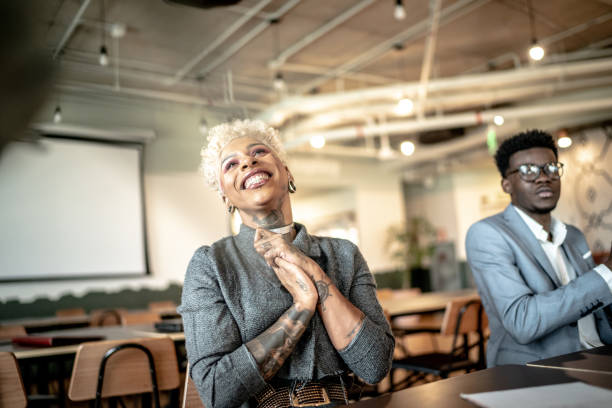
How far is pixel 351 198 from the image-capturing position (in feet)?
37.0

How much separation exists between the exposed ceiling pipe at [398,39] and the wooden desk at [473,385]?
5.40m

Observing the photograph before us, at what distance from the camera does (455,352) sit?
11.1 feet

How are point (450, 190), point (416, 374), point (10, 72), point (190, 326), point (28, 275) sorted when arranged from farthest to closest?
point (450, 190) → point (28, 275) → point (416, 374) → point (190, 326) → point (10, 72)

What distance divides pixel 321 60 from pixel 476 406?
22.1 feet

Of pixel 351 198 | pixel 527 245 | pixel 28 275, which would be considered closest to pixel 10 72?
pixel 527 245

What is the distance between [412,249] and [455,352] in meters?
7.47

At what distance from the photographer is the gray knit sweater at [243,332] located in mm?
1192

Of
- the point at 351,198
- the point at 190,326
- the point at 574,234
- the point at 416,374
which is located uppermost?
the point at 351,198

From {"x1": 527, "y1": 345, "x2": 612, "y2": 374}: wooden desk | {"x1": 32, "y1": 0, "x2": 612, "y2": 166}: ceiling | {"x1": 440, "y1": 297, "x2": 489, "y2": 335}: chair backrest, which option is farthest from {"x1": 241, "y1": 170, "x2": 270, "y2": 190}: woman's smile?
{"x1": 32, "y1": 0, "x2": 612, "y2": 166}: ceiling

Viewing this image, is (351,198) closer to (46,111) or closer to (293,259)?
(293,259)

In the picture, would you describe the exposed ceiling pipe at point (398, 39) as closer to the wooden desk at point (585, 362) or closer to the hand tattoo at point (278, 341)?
the wooden desk at point (585, 362)

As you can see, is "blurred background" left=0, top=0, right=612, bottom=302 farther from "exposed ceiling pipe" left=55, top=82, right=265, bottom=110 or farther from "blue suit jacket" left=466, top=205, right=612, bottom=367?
"blue suit jacket" left=466, top=205, right=612, bottom=367

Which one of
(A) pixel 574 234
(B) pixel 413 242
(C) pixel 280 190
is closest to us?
(C) pixel 280 190

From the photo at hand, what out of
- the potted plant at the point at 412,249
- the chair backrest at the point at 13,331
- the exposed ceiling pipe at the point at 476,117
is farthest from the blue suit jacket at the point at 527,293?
the potted plant at the point at 412,249
